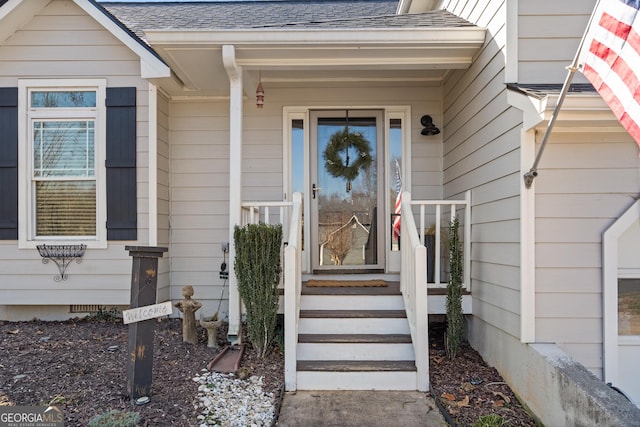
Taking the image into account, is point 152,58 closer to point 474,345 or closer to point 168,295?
point 168,295

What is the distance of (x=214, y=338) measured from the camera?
148 inches

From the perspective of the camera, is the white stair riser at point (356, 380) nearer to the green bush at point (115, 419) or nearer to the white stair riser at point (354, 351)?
the white stair riser at point (354, 351)

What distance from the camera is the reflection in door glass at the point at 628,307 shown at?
2.86 m

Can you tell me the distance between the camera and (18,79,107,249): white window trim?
4250mm

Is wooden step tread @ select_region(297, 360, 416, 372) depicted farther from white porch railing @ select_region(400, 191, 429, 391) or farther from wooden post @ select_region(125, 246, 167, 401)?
wooden post @ select_region(125, 246, 167, 401)

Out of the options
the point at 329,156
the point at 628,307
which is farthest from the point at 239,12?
the point at 628,307

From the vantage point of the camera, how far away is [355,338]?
3402 millimetres

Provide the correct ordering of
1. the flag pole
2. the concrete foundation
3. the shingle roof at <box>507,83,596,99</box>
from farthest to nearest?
the shingle roof at <box>507,83,596,99</box> → the flag pole → the concrete foundation

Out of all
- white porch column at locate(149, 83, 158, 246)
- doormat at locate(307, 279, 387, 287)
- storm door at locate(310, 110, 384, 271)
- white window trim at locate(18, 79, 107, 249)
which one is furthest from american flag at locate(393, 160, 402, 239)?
white window trim at locate(18, 79, 107, 249)

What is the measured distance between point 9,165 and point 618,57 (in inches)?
198

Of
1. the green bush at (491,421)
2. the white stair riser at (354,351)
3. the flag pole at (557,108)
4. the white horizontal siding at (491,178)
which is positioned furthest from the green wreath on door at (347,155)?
the green bush at (491,421)

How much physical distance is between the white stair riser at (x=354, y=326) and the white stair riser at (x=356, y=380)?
442 mm

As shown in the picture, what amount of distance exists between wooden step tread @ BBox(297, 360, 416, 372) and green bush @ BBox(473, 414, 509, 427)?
25.5 inches

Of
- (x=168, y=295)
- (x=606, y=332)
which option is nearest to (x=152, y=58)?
(x=168, y=295)
